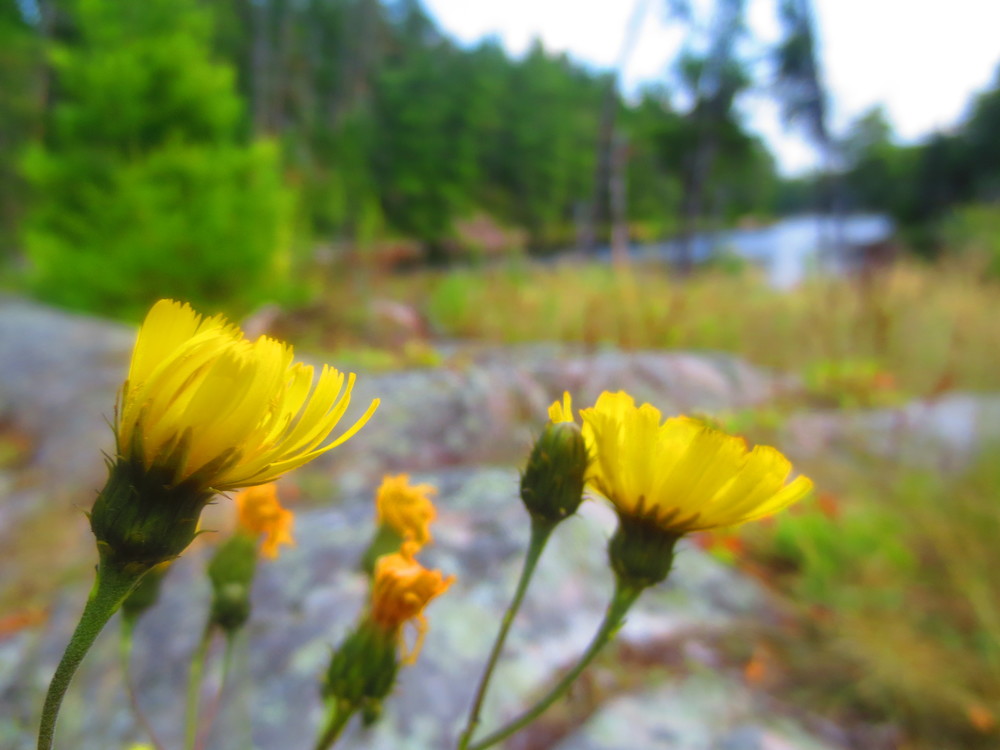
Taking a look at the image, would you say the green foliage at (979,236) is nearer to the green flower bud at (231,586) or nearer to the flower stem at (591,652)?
the flower stem at (591,652)

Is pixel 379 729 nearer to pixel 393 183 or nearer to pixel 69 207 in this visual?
pixel 69 207

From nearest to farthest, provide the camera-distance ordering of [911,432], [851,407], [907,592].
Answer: [907,592]
[911,432]
[851,407]

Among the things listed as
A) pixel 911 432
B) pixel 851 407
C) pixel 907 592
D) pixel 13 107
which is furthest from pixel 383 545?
pixel 13 107

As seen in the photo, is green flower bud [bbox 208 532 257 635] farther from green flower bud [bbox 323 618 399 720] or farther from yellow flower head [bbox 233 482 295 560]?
green flower bud [bbox 323 618 399 720]

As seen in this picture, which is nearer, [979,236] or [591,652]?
[591,652]

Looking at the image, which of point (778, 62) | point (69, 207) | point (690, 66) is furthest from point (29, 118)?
point (778, 62)

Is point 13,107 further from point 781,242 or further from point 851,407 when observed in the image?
point 781,242
